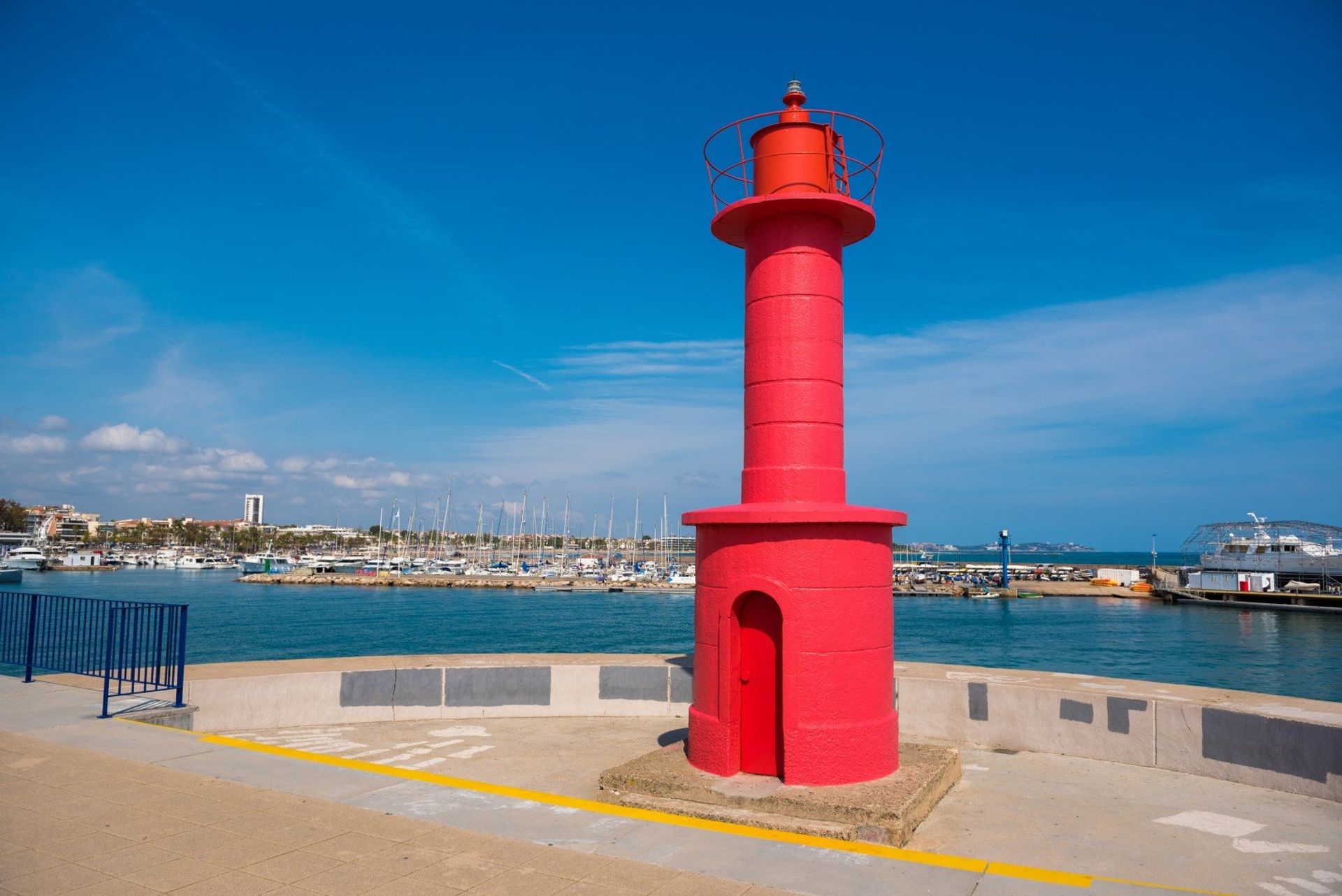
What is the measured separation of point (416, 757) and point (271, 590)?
9057 centimetres

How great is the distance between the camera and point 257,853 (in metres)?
4.80

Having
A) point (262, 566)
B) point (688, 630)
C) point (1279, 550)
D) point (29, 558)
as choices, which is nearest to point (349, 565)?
point (262, 566)

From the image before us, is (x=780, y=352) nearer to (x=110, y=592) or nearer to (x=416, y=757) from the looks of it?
(x=416, y=757)

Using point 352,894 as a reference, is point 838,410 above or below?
above

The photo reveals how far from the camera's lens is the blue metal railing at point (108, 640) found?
8695mm

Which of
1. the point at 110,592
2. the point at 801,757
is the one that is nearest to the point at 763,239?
the point at 801,757

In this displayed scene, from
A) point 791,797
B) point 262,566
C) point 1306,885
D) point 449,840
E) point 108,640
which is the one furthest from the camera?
point 262,566

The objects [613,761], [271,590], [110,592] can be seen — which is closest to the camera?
[613,761]

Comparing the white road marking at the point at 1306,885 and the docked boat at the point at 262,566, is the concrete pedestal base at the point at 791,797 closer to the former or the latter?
the white road marking at the point at 1306,885

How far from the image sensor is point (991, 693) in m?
9.42

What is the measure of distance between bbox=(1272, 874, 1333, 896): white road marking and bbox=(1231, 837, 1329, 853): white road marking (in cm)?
51

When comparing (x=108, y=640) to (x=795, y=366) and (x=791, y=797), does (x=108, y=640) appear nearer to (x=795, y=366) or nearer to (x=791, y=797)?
(x=791, y=797)

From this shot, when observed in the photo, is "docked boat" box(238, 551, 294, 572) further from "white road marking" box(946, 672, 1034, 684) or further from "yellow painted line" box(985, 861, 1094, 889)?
"yellow painted line" box(985, 861, 1094, 889)

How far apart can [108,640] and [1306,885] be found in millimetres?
10552
